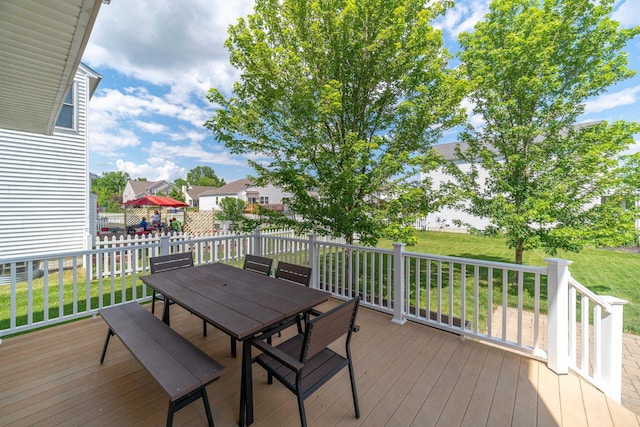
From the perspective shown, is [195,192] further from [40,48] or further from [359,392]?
[359,392]

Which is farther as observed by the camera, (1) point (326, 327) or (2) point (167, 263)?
(2) point (167, 263)

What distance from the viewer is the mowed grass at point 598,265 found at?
17.3 ft

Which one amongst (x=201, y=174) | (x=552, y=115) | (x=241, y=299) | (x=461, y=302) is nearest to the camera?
(x=241, y=299)

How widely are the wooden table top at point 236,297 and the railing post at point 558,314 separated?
2.19 meters

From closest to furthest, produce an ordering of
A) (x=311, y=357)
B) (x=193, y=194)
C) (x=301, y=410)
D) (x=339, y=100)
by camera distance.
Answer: (x=301, y=410), (x=311, y=357), (x=339, y=100), (x=193, y=194)

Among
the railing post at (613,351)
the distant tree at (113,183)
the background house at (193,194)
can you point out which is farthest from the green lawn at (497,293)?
the distant tree at (113,183)

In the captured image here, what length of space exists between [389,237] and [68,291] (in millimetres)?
6851

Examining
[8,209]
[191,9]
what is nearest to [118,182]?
[8,209]

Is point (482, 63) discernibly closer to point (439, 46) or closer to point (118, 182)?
point (439, 46)

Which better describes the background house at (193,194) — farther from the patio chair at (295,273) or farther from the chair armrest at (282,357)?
the chair armrest at (282,357)

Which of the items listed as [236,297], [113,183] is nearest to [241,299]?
[236,297]

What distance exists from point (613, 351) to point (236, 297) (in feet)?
10.8

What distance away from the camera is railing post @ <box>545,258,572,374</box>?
240 cm

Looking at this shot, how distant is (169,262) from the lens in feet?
11.8
